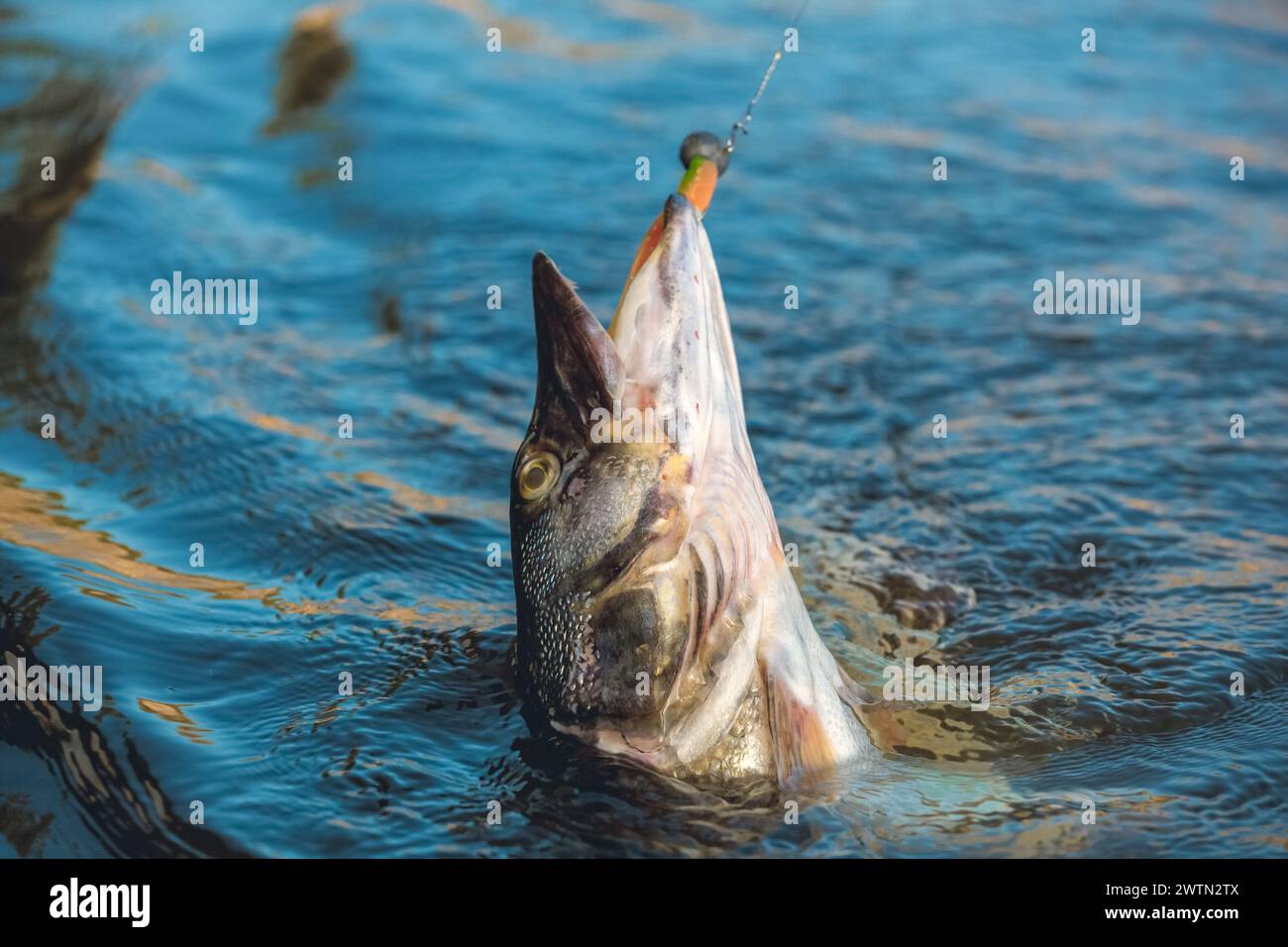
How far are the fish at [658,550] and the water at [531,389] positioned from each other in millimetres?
188

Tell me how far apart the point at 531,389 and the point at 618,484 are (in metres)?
3.38

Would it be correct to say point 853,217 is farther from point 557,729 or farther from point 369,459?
point 557,729

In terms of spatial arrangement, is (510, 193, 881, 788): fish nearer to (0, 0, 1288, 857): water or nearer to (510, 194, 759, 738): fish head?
(510, 194, 759, 738): fish head

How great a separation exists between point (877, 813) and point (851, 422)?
308 centimetres

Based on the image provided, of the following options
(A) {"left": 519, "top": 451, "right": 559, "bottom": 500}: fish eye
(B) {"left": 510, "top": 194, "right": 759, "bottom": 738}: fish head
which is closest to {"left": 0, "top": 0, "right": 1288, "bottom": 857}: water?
(B) {"left": 510, "top": 194, "right": 759, "bottom": 738}: fish head

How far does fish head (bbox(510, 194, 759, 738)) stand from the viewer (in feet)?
13.1

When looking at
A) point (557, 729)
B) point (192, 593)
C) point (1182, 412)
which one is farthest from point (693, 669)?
point (1182, 412)

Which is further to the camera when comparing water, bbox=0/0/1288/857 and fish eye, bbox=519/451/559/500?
water, bbox=0/0/1288/857

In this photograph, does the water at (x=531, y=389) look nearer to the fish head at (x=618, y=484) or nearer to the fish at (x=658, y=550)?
the fish at (x=658, y=550)

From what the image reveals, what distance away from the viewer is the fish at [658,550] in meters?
3.99

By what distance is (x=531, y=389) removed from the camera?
730 cm

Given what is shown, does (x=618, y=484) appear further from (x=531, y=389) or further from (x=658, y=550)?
(x=531, y=389)

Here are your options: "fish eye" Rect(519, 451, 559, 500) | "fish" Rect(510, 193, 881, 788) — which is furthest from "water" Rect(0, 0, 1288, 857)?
"fish eye" Rect(519, 451, 559, 500)

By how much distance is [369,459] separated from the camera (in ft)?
21.6
